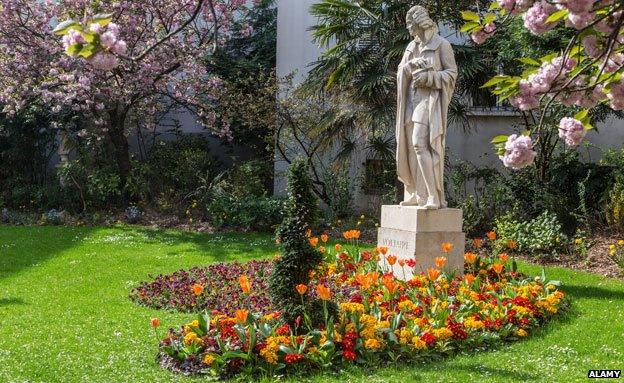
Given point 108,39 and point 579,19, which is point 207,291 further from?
point 579,19

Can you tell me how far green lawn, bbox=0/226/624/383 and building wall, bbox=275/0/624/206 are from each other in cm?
511

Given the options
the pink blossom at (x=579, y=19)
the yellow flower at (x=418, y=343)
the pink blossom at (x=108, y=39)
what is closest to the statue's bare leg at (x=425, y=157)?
the yellow flower at (x=418, y=343)

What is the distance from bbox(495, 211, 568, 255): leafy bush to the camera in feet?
35.1

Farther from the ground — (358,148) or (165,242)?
(358,148)

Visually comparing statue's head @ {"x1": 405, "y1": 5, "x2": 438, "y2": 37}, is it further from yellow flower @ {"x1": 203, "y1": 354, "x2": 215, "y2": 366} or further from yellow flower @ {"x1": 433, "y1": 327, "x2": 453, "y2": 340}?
yellow flower @ {"x1": 203, "y1": 354, "x2": 215, "y2": 366}

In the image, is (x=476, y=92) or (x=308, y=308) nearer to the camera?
(x=308, y=308)

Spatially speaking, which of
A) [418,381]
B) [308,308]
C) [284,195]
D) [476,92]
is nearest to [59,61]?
[284,195]

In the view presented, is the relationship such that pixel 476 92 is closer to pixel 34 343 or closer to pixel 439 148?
pixel 439 148

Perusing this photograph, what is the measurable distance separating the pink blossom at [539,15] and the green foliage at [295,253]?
2.51m

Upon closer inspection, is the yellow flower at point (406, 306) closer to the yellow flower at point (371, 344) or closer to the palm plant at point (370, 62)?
the yellow flower at point (371, 344)

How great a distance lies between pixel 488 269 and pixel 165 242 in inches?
231

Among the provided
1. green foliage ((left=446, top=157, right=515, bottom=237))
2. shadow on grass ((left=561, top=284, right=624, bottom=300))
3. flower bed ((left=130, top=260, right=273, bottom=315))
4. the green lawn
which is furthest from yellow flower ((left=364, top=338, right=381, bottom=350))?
green foliage ((left=446, top=157, right=515, bottom=237))

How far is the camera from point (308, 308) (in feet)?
18.0

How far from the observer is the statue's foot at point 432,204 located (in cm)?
783
